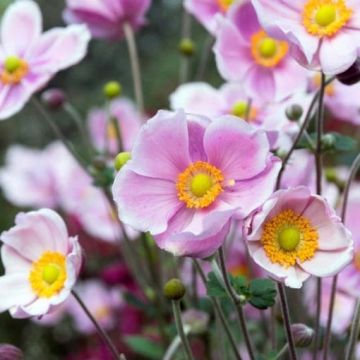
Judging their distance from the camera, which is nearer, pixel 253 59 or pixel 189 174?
pixel 189 174

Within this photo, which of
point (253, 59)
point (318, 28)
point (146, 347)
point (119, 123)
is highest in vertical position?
point (318, 28)

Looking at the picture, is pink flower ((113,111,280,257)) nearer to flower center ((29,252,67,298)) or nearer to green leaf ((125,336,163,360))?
flower center ((29,252,67,298))

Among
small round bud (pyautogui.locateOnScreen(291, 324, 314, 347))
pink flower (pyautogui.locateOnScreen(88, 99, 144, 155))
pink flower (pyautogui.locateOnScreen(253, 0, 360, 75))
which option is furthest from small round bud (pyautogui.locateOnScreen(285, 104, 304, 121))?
pink flower (pyautogui.locateOnScreen(88, 99, 144, 155))

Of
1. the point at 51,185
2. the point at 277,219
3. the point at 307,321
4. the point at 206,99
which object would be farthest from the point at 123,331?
the point at 277,219

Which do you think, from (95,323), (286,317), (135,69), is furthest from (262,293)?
(135,69)

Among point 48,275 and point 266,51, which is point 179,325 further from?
point 266,51

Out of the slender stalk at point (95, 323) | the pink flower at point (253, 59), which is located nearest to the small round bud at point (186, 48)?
the pink flower at point (253, 59)

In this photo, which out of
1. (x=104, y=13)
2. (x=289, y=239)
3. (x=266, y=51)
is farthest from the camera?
(x=104, y=13)
